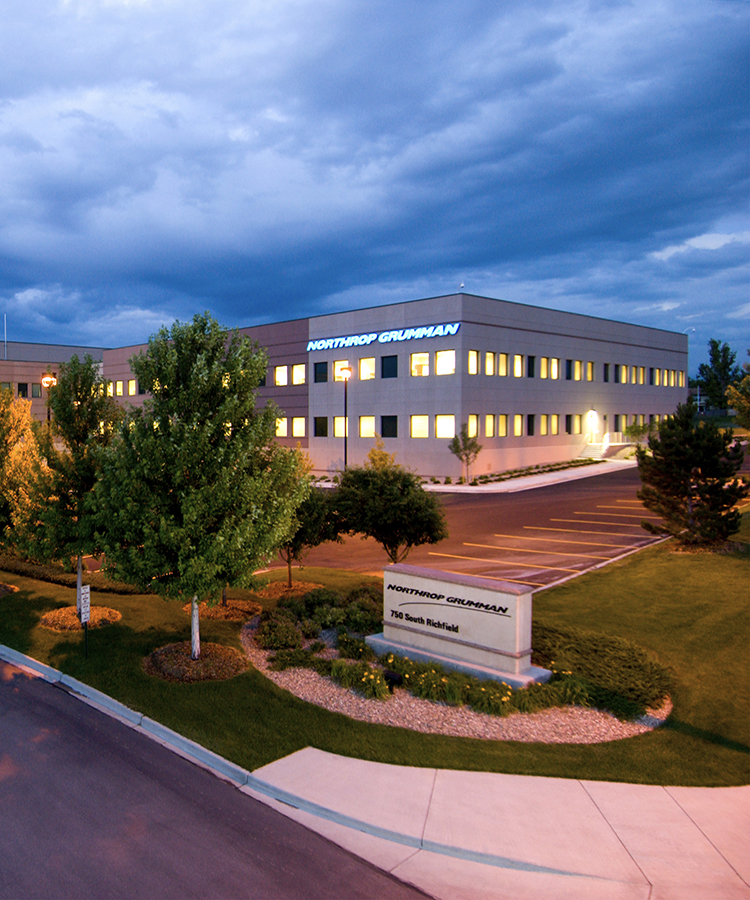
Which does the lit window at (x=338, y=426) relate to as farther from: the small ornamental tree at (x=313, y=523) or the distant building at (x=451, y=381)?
the small ornamental tree at (x=313, y=523)

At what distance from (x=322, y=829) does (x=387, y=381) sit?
4259cm

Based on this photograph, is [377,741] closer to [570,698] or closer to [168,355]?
[570,698]

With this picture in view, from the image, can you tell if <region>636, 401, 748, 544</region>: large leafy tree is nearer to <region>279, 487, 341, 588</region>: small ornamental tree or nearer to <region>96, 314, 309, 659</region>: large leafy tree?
<region>279, 487, 341, 588</region>: small ornamental tree

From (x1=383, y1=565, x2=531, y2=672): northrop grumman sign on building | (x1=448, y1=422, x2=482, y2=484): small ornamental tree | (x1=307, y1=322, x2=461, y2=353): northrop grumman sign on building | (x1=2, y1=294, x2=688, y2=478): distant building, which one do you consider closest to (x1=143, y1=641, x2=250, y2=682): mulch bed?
(x1=383, y1=565, x2=531, y2=672): northrop grumman sign on building

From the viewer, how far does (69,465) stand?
45.8 feet

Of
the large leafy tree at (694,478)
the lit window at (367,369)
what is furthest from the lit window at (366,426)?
the large leafy tree at (694,478)

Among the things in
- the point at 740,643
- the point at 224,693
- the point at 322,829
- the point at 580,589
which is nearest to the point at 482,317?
the point at 580,589

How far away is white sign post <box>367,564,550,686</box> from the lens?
36.5ft

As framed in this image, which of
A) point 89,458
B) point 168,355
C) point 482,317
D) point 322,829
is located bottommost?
point 322,829

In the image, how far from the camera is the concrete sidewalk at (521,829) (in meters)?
6.36

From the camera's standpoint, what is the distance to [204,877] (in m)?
6.41

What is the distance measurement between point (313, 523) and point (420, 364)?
105ft

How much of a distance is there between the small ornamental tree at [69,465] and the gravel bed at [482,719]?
21.2 feet

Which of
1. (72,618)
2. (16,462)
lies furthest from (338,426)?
(72,618)
